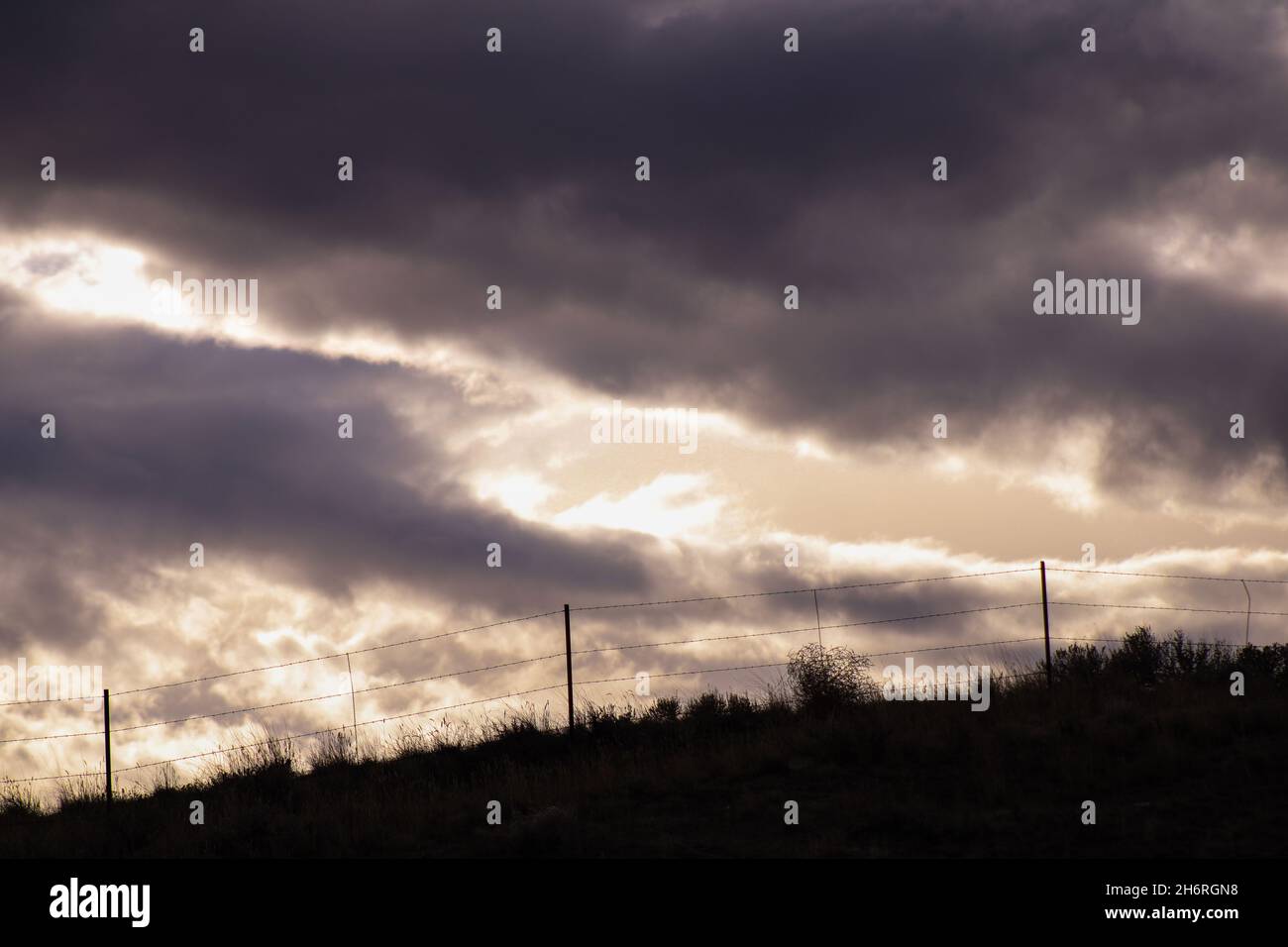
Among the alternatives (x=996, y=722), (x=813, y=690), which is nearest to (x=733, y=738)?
(x=813, y=690)

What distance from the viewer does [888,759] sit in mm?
19375

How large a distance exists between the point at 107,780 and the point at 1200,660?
72.1ft

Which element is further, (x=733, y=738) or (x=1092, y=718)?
(x=733, y=738)
